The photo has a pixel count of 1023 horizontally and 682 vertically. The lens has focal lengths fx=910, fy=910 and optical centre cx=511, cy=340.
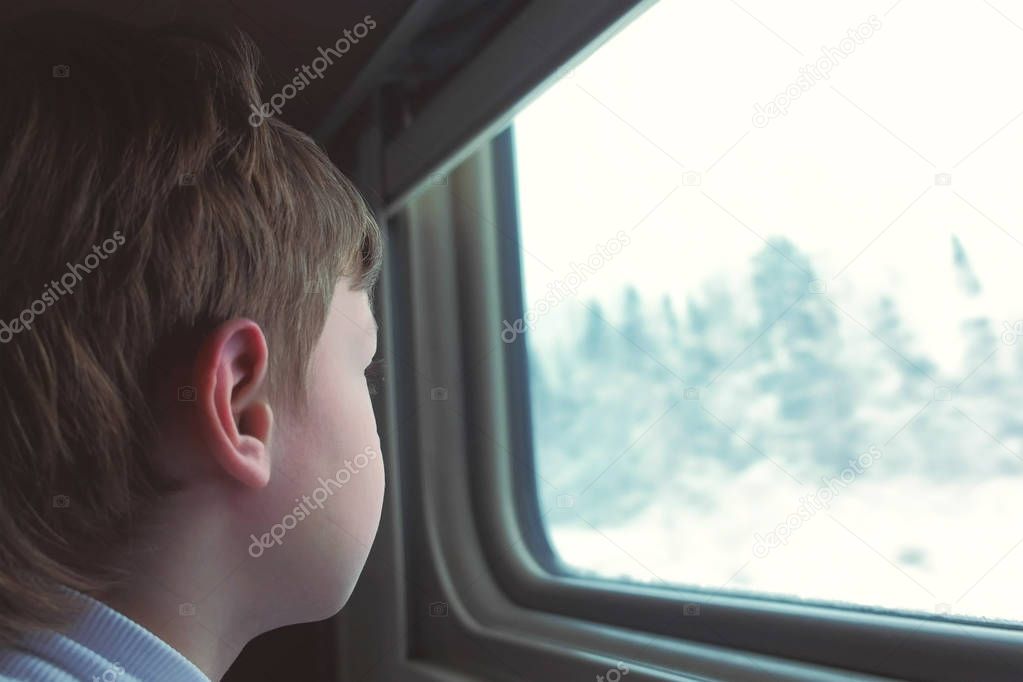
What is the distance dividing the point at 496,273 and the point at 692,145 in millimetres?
626

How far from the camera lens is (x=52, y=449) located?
31.8 inches

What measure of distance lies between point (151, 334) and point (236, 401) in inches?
3.8

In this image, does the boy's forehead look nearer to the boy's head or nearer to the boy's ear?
the boy's head

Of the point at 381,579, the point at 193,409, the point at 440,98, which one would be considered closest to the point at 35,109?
the point at 193,409

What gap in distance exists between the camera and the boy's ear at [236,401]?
81cm

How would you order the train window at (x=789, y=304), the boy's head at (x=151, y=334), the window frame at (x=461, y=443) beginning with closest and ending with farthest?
the boy's head at (x=151, y=334) → the train window at (x=789, y=304) → the window frame at (x=461, y=443)

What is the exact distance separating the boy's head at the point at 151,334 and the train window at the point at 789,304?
58 centimetres

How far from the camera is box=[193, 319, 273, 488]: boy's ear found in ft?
2.65

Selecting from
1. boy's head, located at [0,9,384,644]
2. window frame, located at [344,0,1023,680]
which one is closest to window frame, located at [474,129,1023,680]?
window frame, located at [344,0,1023,680]

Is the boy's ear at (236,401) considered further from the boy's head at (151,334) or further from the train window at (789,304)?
the train window at (789,304)

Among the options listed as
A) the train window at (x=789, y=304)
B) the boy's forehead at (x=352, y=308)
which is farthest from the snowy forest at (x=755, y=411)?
the boy's forehead at (x=352, y=308)

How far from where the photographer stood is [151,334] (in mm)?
816

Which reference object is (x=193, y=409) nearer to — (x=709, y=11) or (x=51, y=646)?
(x=51, y=646)

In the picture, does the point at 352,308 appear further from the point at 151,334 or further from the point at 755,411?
the point at 755,411
